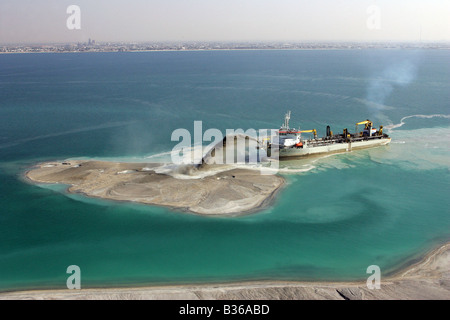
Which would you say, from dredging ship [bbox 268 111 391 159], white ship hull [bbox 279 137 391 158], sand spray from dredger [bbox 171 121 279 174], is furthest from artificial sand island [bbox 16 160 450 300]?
dredging ship [bbox 268 111 391 159]

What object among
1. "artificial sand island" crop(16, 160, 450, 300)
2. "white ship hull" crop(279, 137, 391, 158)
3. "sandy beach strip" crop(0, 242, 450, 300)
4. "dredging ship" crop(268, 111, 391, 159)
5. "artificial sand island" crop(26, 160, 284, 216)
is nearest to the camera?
"sandy beach strip" crop(0, 242, 450, 300)

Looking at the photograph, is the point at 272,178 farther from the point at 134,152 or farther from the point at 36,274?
the point at 36,274

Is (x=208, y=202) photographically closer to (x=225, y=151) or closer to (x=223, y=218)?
(x=223, y=218)

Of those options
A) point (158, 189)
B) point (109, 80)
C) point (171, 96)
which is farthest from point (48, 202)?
point (109, 80)

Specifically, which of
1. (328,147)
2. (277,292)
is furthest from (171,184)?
(328,147)

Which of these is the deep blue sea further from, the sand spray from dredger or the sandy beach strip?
the sand spray from dredger

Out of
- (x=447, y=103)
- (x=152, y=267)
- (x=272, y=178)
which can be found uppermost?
(x=447, y=103)
